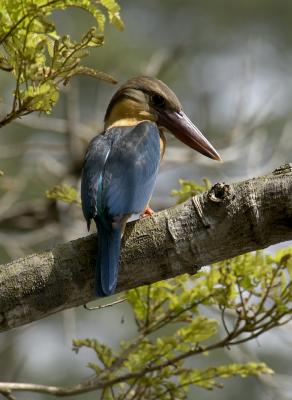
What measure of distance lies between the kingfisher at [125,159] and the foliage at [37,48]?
20.9 inches

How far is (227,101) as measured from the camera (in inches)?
303

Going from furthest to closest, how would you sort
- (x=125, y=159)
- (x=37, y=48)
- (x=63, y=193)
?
(x=125, y=159) → (x=63, y=193) → (x=37, y=48)

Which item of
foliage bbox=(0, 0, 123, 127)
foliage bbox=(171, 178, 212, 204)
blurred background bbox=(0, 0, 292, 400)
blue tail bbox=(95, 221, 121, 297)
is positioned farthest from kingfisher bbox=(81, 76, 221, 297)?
blurred background bbox=(0, 0, 292, 400)

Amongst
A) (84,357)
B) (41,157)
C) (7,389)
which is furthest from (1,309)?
(84,357)

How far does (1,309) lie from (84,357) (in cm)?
427

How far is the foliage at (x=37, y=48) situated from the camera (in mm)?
2303

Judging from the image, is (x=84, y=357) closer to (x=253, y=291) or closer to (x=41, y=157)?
(x=41, y=157)

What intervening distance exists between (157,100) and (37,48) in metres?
1.67

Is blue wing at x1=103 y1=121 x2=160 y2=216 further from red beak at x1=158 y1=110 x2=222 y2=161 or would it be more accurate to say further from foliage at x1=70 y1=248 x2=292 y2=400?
foliage at x1=70 y1=248 x2=292 y2=400

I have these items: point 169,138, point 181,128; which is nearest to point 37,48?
point 181,128

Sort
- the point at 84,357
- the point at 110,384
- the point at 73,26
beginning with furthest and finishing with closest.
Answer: the point at 73,26
the point at 84,357
the point at 110,384

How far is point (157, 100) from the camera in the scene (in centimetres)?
393

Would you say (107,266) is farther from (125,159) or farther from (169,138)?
(169,138)

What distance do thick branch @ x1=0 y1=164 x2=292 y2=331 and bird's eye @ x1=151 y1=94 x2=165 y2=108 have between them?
1398 mm
